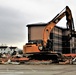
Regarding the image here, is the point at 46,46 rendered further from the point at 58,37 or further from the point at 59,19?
the point at 58,37

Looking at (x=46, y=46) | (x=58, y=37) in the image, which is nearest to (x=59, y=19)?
(x=46, y=46)

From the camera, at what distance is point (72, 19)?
48.9 meters

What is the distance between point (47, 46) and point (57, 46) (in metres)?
102

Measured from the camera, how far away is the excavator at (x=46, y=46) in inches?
1848

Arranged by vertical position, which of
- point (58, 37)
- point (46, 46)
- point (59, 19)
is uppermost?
point (58, 37)

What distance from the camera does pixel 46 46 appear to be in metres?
47.9

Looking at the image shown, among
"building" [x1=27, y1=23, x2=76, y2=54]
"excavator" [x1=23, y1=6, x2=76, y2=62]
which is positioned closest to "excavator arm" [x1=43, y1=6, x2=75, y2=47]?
"excavator" [x1=23, y1=6, x2=76, y2=62]

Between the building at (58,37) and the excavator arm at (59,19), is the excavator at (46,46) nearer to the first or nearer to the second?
the excavator arm at (59,19)

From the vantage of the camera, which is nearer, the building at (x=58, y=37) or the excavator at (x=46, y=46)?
the excavator at (x=46, y=46)

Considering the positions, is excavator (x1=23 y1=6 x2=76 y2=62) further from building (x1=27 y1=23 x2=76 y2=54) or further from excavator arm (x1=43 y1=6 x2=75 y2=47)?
building (x1=27 y1=23 x2=76 y2=54)

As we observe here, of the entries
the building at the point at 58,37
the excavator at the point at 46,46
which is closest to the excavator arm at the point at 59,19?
the excavator at the point at 46,46

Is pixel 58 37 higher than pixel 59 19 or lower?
higher

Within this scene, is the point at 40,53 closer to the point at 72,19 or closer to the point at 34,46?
the point at 34,46

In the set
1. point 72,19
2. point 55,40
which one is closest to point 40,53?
point 72,19
